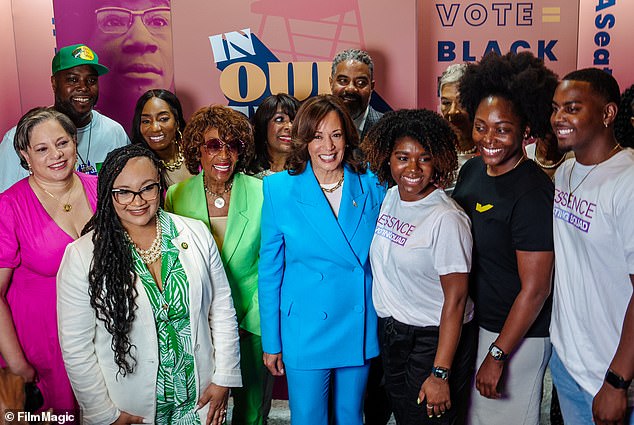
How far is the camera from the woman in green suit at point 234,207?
2908 millimetres

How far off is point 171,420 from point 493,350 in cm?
134

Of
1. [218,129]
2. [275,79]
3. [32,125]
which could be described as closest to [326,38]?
[275,79]

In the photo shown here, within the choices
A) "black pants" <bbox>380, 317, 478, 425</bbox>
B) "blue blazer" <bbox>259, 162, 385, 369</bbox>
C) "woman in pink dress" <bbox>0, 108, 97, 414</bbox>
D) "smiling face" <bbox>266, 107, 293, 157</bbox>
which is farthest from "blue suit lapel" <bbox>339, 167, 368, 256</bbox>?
"woman in pink dress" <bbox>0, 108, 97, 414</bbox>

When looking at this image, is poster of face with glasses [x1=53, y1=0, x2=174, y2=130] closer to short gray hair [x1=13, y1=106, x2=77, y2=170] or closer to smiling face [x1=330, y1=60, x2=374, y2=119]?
smiling face [x1=330, y1=60, x2=374, y2=119]

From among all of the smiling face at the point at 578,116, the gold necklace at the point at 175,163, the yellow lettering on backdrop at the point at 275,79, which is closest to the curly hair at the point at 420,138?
the smiling face at the point at 578,116

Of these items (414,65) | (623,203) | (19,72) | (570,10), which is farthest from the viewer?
(19,72)

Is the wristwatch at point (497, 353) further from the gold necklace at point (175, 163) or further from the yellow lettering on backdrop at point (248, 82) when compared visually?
the yellow lettering on backdrop at point (248, 82)

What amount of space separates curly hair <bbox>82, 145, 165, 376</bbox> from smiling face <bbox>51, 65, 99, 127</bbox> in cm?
207

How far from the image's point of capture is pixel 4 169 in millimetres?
3828

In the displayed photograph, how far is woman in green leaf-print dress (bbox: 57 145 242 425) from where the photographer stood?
224 centimetres

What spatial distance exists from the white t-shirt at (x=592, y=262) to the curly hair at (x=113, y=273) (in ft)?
5.38

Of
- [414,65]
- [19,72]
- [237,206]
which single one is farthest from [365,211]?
[19,72]

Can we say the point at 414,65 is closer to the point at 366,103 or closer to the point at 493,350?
the point at 366,103

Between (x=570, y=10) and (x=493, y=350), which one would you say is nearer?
(x=493, y=350)
